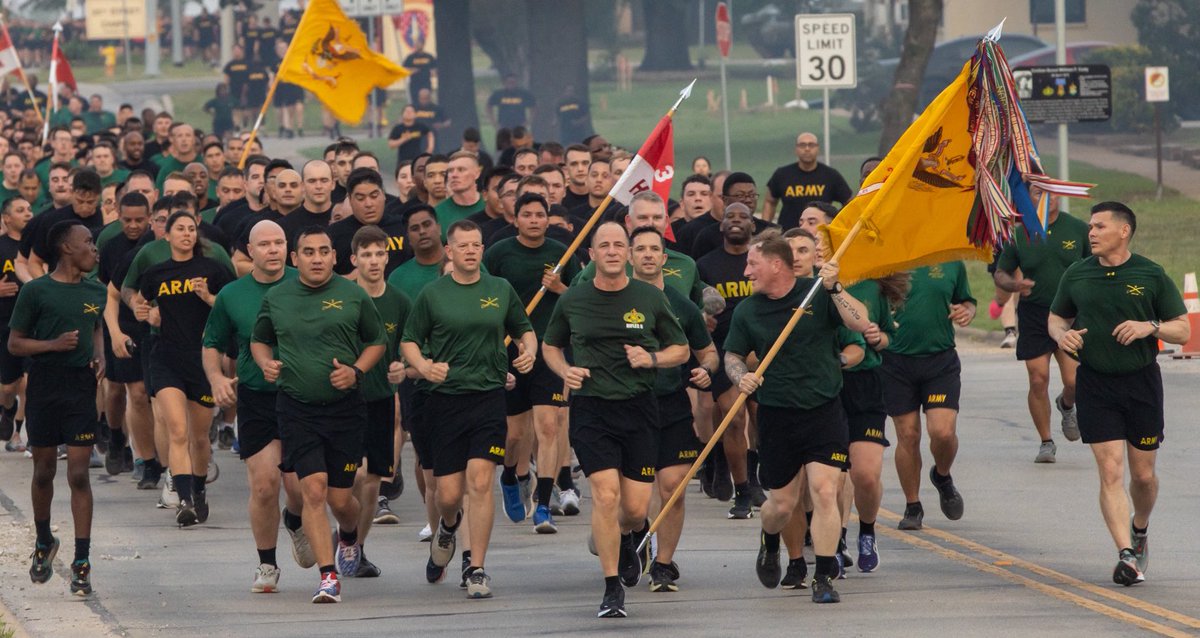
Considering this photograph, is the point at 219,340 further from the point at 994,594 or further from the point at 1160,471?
the point at 1160,471

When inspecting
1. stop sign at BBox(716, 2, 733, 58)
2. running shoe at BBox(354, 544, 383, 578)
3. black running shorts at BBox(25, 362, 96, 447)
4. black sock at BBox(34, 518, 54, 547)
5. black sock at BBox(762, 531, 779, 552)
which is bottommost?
running shoe at BBox(354, 544, 383, 578)

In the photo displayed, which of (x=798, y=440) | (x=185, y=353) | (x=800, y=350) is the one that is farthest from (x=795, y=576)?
(x=185, y=353)

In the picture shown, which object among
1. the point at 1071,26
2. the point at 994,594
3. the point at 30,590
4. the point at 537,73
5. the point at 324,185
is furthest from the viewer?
the point at 1071,26

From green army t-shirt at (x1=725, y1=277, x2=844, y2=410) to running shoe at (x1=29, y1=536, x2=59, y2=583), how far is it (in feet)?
12.5

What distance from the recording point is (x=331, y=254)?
11516 mm

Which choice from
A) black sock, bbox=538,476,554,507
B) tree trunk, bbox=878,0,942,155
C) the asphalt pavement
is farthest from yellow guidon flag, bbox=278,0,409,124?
tree trunk, bbox=878,0,942,155

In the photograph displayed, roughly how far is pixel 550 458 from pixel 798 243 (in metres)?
2.72

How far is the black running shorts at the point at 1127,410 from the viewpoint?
11773 millimetres

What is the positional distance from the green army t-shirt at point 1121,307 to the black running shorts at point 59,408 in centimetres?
525

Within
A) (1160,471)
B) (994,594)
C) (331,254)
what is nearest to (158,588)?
(331,254)

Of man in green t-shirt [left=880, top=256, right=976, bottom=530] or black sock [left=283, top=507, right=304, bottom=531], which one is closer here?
black sock [left=283, top=507, right=304, bottom=531]

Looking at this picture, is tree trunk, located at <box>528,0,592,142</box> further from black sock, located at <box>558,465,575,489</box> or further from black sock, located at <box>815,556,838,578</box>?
black sock, located at <box>815,556,838,578</box>

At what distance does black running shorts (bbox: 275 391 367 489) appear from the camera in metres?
11.4

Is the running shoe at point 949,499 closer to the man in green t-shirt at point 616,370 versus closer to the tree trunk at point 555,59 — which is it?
the man in green t-shirt at point 616,370
